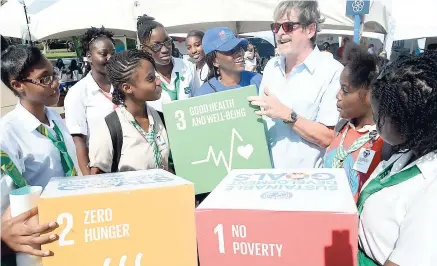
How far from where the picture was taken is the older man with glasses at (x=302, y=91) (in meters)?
1.78

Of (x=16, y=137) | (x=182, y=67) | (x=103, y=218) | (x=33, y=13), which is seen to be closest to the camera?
(x=103, y=218)

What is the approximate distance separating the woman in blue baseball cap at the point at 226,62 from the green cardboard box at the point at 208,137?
79cm

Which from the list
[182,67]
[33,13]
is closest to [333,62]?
[182,67]

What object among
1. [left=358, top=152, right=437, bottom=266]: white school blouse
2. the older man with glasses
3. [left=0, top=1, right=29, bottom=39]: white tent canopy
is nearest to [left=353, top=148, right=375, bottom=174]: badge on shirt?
the older man with glasses

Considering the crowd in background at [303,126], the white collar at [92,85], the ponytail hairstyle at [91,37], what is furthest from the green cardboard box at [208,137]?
the ponytail hairstyle at [91,37]

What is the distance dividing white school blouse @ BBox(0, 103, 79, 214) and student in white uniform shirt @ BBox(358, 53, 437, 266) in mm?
1253

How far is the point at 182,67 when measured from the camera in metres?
2.96

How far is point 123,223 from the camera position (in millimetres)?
1038

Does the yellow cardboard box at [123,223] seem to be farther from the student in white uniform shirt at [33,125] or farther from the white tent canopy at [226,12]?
the white tent canopy at [226,12]

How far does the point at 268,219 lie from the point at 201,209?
0.19 m

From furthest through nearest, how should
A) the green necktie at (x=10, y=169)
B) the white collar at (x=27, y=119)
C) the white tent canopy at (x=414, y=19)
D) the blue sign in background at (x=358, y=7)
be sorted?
the white tent canopy at (x=414, y=19) < the blue sign in background at (x=358, y=7) < the white collar at (x=27, y=119) < the green necktie at (x=10, y=169)

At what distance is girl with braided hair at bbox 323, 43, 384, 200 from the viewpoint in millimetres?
1612

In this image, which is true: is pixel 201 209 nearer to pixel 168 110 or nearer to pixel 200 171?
pixel 200 171

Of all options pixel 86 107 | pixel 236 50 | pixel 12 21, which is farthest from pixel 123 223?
pixel 12 21
